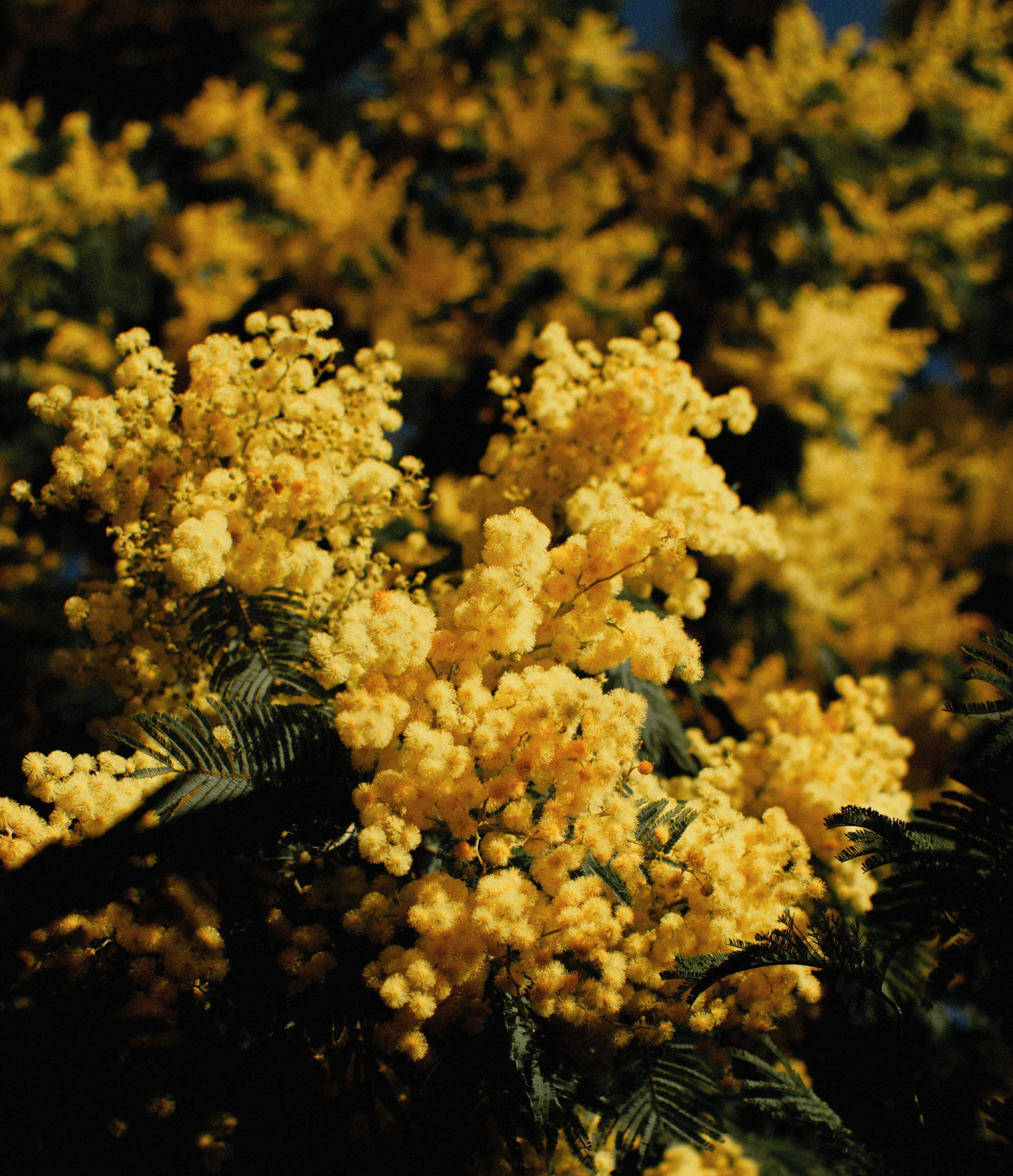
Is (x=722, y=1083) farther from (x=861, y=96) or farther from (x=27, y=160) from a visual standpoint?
(x=27, y=160)

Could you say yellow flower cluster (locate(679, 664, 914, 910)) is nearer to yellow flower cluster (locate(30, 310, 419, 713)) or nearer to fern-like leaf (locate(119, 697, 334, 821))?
fern-like leaf (locate(119, 697, 334, 821))

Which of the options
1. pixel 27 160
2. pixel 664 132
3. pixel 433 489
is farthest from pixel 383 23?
pixel 433 489

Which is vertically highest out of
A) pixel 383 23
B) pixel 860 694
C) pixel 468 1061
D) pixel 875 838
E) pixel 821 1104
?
pixel 383 23

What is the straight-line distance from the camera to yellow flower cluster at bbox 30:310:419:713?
180 cm

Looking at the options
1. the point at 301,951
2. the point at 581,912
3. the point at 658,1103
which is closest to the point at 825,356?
the point at 581,912

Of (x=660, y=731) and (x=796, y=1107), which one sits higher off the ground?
(x=660, y=731)

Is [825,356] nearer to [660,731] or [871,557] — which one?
[871,557]

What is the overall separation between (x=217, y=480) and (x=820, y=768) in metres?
1.86

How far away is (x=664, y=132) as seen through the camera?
763 centimetres

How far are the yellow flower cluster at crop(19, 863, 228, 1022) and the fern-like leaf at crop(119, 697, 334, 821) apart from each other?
22cm

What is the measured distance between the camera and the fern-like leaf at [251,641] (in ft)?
6.08

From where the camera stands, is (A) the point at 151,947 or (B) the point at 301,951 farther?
(B) the point at 301,951

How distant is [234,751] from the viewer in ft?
5.28

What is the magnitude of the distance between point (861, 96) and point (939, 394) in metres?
5.42
